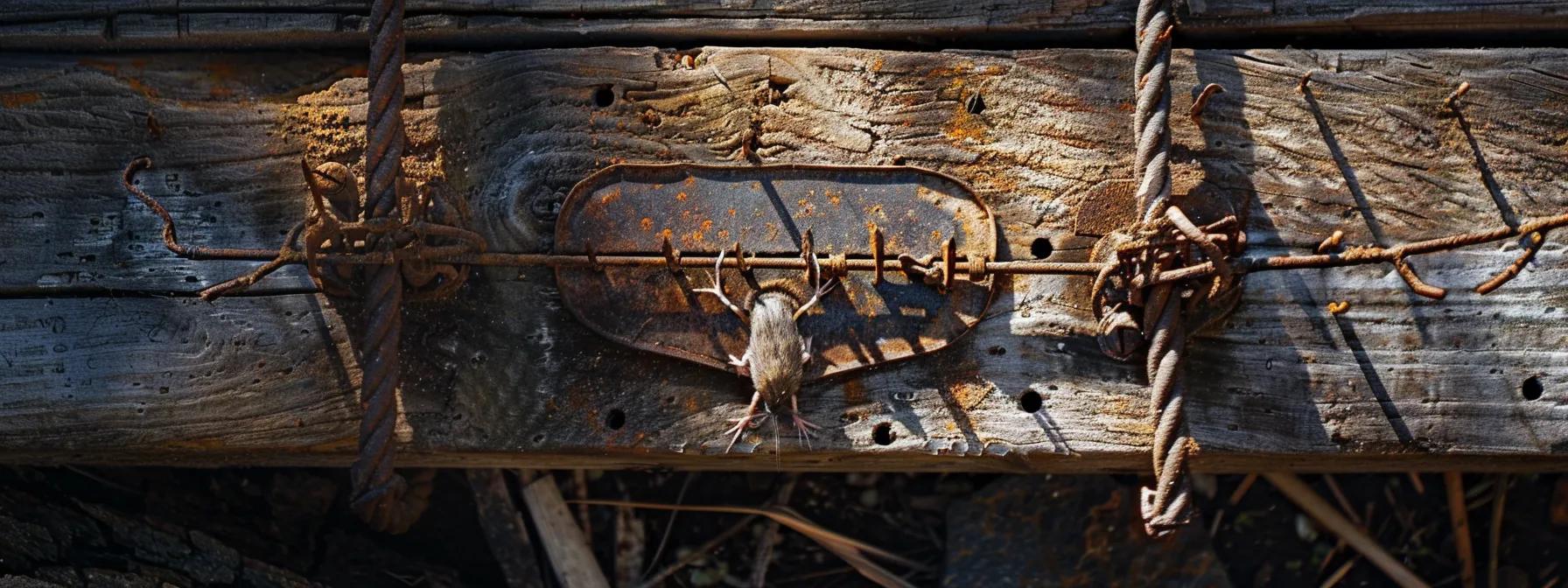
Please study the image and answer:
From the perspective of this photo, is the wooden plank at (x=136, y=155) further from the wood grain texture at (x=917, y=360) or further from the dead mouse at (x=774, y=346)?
the dead mouse at (x=774, y=346)

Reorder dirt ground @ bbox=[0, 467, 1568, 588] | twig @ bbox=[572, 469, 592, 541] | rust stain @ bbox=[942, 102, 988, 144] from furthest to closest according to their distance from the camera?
1. twig @ bbox=[572, 469, 592, 541]
2. dirt ground @ bbox=[0, 467, 1568, 588]
3. rust stain @ bbox=[942, 102, 988, 144]

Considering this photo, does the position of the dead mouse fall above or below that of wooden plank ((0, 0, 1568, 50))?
below

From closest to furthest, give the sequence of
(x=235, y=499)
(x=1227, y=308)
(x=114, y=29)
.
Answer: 1. (x=1227, y=308)
2. (x=114, y=29)
3. (x=235, y=499)

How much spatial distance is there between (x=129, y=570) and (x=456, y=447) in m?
0.76

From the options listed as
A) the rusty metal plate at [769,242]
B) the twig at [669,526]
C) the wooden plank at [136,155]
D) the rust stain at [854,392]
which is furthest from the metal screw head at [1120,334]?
the wooden plank at [136,155]

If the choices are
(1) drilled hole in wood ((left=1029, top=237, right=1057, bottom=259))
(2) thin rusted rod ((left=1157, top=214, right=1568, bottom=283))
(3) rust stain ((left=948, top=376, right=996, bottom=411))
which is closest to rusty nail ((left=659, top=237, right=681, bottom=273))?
(3) rust stain ((left=948, top=376, right=996, bottom=411))

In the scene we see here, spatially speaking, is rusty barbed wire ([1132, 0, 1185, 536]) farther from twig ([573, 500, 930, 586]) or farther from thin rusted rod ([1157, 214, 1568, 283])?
twig ([573, 500, 930, 586])

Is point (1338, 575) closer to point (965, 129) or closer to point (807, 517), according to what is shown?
point (807, 517)

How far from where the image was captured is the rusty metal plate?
2.53m

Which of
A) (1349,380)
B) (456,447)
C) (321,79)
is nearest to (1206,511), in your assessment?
(1349,380)

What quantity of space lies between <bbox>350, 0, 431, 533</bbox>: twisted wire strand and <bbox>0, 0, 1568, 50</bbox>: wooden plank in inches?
10.4

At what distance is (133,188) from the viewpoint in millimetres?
2537

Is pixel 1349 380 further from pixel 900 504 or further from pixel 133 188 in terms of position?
pixel 133 188

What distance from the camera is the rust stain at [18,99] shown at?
8.86ft
